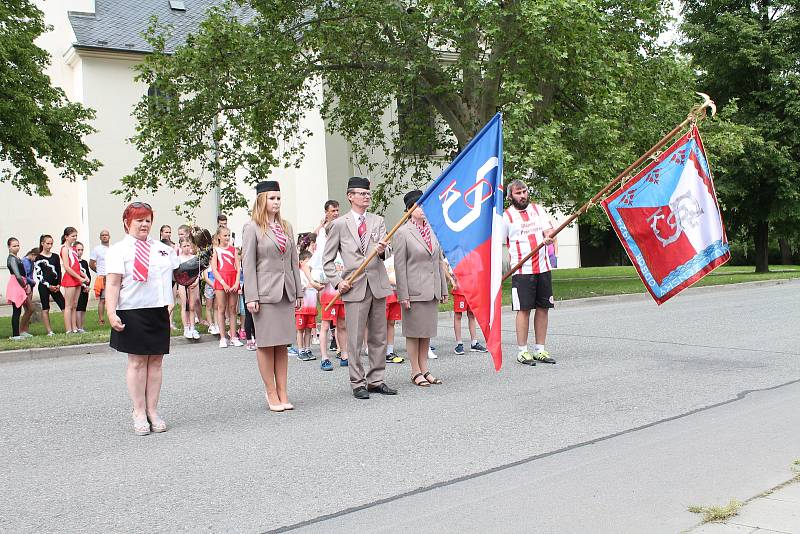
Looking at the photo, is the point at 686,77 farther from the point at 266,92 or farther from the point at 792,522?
the point at 792,522

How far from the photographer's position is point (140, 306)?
22.1ft

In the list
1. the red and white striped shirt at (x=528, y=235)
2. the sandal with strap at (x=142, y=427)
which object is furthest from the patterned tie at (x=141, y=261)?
the red and white striped shirt at (x=528, y=235)

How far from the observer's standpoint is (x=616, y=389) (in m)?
7.94

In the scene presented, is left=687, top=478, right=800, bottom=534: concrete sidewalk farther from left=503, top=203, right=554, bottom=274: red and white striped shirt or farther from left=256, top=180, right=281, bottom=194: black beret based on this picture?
left=503, top=203, right=554, bottom=274: red and white striped shirt

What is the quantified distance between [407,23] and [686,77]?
860cm

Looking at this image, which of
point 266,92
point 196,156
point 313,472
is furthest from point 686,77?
point 313,472

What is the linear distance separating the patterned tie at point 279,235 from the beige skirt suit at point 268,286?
0.09ft

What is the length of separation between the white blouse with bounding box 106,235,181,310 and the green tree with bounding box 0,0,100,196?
524 inches

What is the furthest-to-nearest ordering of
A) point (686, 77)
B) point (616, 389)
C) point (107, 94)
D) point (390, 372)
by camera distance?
point (107, 94) < point (686, 77) < point (390, 372) < point (616, 389)

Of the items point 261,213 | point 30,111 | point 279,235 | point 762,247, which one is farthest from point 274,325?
point 762,247

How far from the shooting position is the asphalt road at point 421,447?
454cm

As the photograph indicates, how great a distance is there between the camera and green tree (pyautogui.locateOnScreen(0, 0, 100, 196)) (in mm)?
18484

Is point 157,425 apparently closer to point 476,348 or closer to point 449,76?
point 476,348

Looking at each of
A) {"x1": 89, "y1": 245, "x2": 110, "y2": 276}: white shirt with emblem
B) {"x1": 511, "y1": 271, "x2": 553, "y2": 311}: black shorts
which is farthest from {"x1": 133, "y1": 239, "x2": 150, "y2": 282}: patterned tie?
{"x1": 89, "y1": 245, "x2": 110, "y2": 276}: white shirt with emblem
